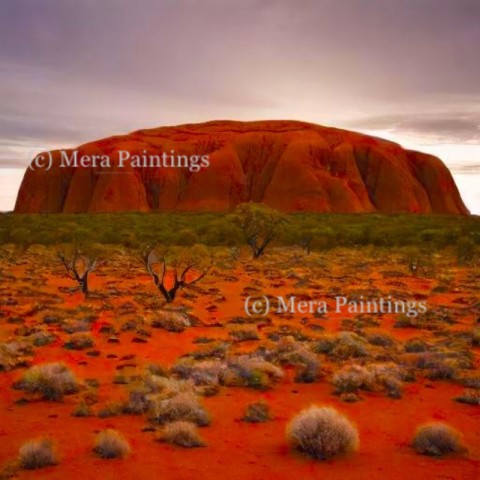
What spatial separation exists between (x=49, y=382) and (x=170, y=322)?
620 cm

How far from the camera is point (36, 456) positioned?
688 cm

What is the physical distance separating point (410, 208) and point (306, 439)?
103642 millimetres

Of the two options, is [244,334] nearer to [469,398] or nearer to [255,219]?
[469,398]

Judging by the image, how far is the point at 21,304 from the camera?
1956 centimetres

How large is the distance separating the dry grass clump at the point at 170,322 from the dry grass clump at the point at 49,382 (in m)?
5.40

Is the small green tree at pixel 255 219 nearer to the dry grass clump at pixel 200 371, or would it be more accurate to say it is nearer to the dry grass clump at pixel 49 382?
the dry grass clump at pixel 200 371

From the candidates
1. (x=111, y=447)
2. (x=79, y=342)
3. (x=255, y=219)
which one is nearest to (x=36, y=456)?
(x=111, y=447)

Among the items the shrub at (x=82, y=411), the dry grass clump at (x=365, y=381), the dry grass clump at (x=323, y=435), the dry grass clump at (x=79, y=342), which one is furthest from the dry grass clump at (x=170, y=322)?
the dry grass clump at (x=323, y=435)

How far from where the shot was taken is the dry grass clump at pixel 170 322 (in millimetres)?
15742

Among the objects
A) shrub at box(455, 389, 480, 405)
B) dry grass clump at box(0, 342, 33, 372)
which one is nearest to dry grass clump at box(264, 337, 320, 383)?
shrub at box(455, 389, 480, 405)

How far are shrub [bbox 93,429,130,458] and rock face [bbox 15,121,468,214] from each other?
90.0m

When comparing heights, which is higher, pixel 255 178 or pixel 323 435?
pixel 255 178

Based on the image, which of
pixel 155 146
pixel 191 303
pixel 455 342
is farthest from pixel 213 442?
pixel 155 146

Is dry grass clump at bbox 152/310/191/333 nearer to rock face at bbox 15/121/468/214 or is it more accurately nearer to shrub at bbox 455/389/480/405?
shrub at bbox 455/389/480/405
